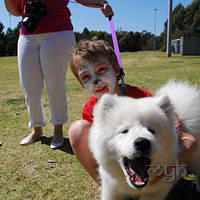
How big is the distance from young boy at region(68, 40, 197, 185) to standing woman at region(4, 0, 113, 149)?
381 millimetres

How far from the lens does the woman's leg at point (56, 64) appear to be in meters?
2.57

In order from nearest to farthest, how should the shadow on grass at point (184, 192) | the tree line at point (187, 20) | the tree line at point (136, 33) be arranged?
the shadow on grass at point (184, 192), the tree line at point (136, 33), the tree line at point (187, 20)

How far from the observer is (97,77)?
2143 millimetres

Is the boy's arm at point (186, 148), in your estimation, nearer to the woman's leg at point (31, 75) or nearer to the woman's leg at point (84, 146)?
the woman's leg at point (84, 146)

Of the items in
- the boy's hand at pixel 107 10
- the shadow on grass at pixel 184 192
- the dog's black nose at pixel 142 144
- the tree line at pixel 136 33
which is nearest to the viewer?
the dog's black nose at pixel 142 144

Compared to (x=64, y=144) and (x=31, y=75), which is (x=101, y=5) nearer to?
(x=31, y=75)

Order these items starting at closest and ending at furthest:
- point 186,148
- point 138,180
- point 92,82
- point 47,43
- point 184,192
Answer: point 138,180 < point 186,148 < point 184,192 < point 92,82 < point 47,43

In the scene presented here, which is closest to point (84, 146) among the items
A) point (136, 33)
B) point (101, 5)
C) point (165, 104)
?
point (165, 104)

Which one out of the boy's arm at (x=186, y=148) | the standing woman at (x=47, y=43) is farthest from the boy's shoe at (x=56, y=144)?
the boy's arm at (x=186, y=148)

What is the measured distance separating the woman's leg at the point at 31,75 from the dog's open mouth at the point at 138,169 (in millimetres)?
1759

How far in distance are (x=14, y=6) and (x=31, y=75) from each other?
883 millimetres

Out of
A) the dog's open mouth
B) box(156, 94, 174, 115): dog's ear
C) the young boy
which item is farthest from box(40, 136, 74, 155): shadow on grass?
box(156, 94, 174, 115): dog's ear

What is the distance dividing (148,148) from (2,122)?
11.1ft

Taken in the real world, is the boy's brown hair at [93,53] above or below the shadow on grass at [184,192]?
above
